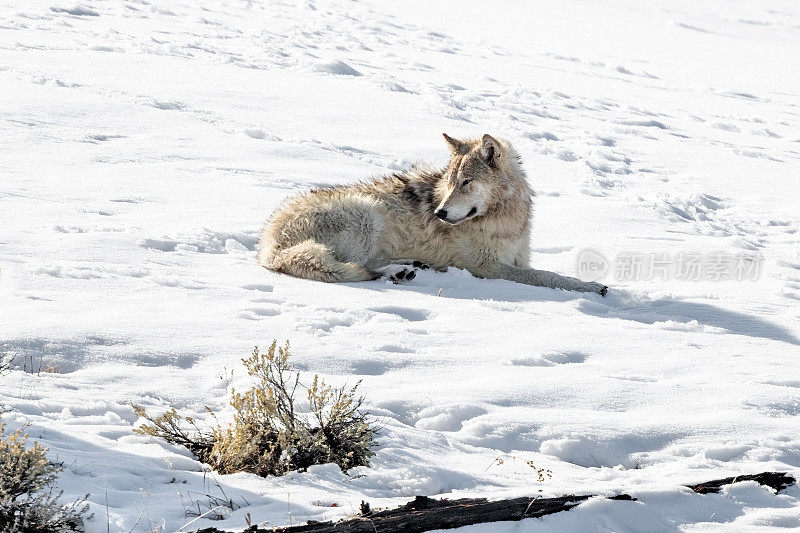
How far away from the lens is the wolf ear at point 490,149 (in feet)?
24.9

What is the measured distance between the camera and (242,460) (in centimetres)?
342

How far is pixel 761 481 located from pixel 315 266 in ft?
13.8

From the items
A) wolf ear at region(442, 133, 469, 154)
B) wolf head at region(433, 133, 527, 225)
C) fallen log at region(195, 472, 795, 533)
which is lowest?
fallen log at region(195, 472, 795, 533)

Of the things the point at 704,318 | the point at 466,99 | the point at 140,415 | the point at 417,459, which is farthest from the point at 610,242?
the point at 466,99

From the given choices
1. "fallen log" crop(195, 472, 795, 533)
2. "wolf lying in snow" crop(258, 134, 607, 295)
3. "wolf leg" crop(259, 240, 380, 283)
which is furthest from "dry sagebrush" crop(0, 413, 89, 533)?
"wolf lying in snow" crop(258, 134, 607, 295)

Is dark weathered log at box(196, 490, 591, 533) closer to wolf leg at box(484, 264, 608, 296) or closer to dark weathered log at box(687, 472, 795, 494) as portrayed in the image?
dark weathered log at box(687, 472, 795, 494)

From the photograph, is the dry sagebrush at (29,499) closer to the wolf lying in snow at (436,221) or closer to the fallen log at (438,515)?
the fallen log at (438,515)

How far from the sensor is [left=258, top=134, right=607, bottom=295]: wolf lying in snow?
741cm

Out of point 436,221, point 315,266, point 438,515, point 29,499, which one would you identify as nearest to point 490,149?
point 436,221

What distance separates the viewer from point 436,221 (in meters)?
7.74

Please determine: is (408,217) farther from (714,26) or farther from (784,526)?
(714,26)

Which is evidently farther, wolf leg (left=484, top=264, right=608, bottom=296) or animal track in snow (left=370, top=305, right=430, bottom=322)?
wolf leg (left=484, top=264, right=608, bottom=296)

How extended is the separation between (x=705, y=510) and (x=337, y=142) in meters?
10.6

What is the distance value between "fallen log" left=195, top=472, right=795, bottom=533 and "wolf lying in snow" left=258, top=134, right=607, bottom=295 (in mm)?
4199
